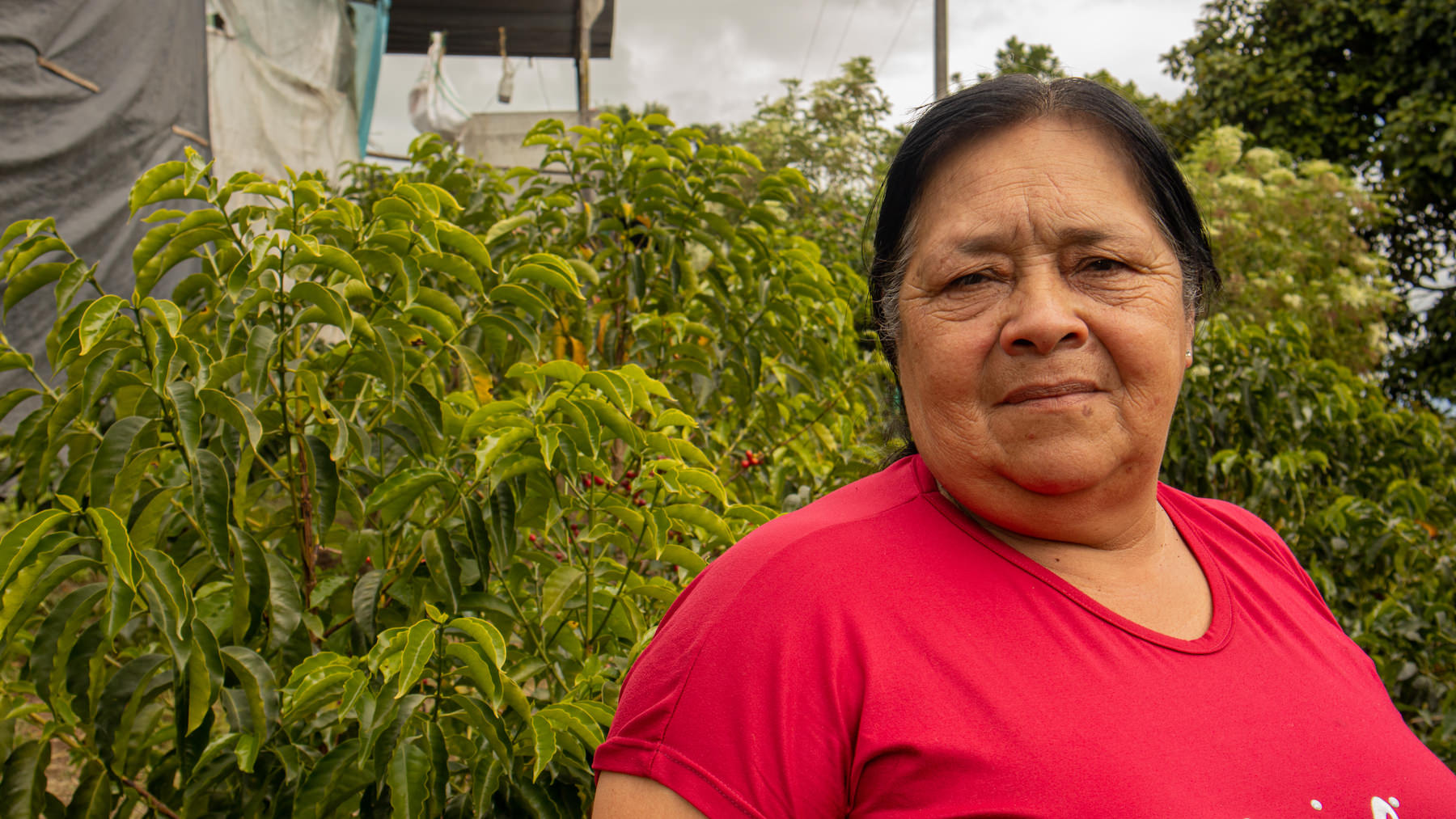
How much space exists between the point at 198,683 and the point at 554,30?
9.81 metres

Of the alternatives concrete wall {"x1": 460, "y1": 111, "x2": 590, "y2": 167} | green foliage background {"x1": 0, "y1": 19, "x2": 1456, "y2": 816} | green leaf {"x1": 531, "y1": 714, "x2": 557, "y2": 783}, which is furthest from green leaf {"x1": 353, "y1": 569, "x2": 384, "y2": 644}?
concrete wall {"x1": 460, "y1": 111, "x2": 590, "y2": 167}

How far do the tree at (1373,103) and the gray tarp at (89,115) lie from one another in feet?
39.9

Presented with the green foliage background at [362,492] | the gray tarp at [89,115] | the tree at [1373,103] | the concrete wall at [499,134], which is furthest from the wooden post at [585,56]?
the tree at [1373,103]

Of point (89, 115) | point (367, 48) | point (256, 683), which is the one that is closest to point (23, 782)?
point (256, 683)

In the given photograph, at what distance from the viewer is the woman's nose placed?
1.14 meters

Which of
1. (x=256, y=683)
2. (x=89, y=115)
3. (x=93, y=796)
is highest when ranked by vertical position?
(x=89, y=115)

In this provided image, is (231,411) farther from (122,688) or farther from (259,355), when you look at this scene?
(122,688)

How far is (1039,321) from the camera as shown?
1134 mm

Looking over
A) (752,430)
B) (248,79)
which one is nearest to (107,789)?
(752,430)

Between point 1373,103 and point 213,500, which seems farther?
point 1373,103

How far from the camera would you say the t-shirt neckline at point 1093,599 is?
1.14 metres

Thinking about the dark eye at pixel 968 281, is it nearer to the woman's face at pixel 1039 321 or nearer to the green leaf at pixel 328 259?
the woman's face at pixel 1039 321

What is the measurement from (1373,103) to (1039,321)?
14529 mm

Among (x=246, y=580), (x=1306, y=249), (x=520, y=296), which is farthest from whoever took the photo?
(x=1306, y=249)
